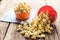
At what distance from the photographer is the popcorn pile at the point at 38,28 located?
787mm

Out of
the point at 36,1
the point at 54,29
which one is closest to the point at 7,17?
the point at 54,29

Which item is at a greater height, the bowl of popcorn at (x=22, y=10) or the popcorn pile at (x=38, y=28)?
the bowl of popcorn at (x=22, y=10)

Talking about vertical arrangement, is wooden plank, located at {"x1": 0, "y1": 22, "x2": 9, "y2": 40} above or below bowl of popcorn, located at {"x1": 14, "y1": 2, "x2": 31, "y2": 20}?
below

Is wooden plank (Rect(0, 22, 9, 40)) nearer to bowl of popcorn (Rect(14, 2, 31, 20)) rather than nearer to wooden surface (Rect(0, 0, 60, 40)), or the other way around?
wooden surface (Rect(0, 0, 60, 40))

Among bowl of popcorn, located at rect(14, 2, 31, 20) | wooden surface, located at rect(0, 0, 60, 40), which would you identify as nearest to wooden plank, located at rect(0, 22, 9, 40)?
wooden surface, located at rect(0, 0, 60, 40)

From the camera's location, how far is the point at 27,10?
920mm

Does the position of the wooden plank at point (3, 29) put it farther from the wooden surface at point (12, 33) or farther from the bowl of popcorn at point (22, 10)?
the bowl of popcorn at point (22, 10)

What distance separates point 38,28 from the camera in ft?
2.68

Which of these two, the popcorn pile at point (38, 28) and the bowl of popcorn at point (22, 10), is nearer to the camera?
the popcorn pile at point (38, 28)

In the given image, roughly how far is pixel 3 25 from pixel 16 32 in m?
0.12

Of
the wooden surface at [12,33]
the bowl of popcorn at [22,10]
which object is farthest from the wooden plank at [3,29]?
the bowl of popcorn at [22,10]

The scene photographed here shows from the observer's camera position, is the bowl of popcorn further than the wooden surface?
Yes

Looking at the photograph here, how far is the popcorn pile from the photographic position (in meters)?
0.79

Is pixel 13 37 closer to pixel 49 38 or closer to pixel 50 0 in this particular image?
pixel 49 38
